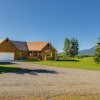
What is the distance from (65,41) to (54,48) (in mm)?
35610

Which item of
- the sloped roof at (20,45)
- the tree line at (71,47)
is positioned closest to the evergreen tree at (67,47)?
the tree line at (71,47)

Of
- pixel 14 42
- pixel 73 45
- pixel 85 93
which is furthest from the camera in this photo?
pixel 73 45

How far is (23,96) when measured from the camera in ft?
43.9

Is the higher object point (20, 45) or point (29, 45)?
point (29, 45)

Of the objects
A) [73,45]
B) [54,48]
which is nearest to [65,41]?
[73,45]

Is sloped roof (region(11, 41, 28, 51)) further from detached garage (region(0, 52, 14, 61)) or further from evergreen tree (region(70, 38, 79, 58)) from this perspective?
evergreen tree (region(70, 38, 79, 58))

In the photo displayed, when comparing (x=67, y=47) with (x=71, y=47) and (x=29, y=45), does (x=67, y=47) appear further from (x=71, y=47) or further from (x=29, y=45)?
(x=29, y=45)

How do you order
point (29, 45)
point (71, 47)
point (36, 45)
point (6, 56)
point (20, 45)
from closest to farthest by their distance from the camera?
point (6, 56) < point (20, 45) < point (36, 45) < point (29, 45) < point (71, 47)

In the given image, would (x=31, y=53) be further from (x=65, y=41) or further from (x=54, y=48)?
(x=65, y=41)

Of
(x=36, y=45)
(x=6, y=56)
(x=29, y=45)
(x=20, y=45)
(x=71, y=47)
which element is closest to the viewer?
(x=6, y=56)

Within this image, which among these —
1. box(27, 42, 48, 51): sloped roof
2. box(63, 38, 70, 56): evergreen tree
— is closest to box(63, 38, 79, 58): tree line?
box(63, 38, 70, 56): evergreen tree

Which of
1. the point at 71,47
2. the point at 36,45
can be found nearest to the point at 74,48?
the point at 71,47

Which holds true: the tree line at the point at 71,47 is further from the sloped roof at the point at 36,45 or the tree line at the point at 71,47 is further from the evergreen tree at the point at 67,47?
the sloped roof at the point at 36,45

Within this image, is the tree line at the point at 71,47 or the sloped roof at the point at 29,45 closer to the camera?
the sloped roof at the point at 29,45
